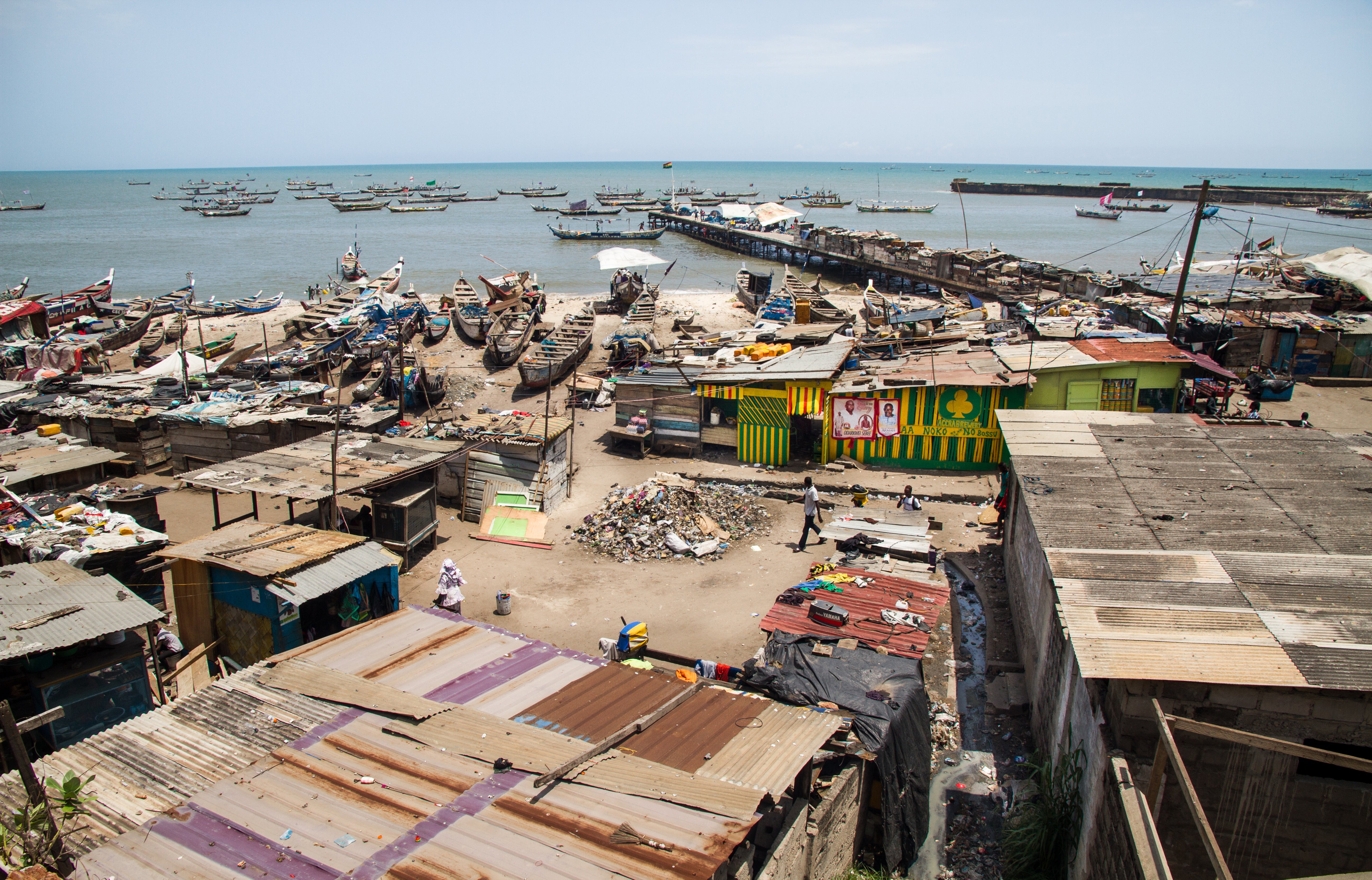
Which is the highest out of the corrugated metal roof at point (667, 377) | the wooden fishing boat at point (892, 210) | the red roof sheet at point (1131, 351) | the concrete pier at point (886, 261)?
the wooden fishing boat at point (892, 210)

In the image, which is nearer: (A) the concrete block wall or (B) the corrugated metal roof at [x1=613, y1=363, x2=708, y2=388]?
(A) the concrete block wall

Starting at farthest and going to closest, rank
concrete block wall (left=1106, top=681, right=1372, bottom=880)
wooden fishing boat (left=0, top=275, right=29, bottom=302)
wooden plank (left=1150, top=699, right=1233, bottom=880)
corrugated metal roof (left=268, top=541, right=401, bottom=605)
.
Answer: wooden fishing boat (left=0, top=275, right=29, bottom=302)
corrugated metal roof (left=268, top=541, right=401, bottom=605)
concrete block wall (left=1106, top=681, right=1372, bottom=880)
wooden plank (left=1150, top=699, right=1233, bottom=880)

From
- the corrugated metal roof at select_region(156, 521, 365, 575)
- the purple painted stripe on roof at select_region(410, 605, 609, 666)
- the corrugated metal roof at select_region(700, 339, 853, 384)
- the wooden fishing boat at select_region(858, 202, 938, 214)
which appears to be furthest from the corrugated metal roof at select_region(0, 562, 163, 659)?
the wooden fishing boat at select_region(858, 202, 938, 214)

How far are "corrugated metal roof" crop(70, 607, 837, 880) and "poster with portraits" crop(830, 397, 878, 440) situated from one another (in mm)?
11499

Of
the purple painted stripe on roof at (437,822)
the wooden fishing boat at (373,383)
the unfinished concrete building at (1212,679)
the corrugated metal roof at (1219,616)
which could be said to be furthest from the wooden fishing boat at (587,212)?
the purple painted stripe on roof at (437,822)

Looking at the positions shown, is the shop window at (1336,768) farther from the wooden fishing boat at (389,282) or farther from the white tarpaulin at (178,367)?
the wooden fishing boat at (389,282)

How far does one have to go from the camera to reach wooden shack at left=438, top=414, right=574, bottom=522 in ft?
51.2

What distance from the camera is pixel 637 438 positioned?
1875cm

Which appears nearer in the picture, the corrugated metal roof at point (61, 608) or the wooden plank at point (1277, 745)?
the wooden plank at point (1277, 745)

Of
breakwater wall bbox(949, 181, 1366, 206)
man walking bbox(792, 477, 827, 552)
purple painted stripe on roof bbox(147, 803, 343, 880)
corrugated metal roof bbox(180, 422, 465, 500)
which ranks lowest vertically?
man walking bbox(792, 477, 827, 552)

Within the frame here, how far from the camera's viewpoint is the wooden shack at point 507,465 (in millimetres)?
15609

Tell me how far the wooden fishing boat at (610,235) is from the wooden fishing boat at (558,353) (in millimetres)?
32104

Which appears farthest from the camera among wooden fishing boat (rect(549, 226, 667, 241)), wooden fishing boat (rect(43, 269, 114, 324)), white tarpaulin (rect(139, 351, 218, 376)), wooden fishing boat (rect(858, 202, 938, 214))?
wooden fishing boat (rect(858, 202, 938, 214))

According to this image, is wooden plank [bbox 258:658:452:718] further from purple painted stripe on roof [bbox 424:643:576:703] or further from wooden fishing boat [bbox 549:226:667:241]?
wooden fishing boat [bbox 549:226:667:241]
